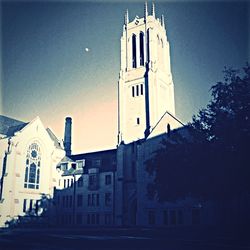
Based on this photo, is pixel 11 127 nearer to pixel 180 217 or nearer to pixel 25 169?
pixel 25 169

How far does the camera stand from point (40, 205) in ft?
125

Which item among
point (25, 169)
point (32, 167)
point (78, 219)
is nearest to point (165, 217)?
point (78, 219)

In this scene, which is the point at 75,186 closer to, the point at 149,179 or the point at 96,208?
the point at 96,208

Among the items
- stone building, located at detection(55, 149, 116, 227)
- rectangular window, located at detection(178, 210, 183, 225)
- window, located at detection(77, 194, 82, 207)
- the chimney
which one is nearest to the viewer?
rectangular window, located at detection(178, 210, 183, 225)

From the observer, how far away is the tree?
17.8 m

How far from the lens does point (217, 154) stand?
1827 cm

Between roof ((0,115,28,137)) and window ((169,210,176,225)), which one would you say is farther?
roof ((0,115,28,137))

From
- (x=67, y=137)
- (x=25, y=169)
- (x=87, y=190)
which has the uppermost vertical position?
(x=67, y=137)

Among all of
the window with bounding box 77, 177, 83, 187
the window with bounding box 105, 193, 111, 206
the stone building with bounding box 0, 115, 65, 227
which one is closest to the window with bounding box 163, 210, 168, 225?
the window with bounding box 105, 193, 111, 206

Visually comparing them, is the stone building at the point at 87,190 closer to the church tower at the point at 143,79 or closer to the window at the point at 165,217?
the church tower at the point at 143,79

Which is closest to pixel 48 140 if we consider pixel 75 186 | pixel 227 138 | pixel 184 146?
pixel 75 186

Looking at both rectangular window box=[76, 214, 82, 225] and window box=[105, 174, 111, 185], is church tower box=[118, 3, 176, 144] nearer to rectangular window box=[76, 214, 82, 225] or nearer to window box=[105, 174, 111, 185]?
window box=[105, 174, 111, 185]

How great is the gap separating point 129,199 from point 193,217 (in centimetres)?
915

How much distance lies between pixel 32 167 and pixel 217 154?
26.3 meters
